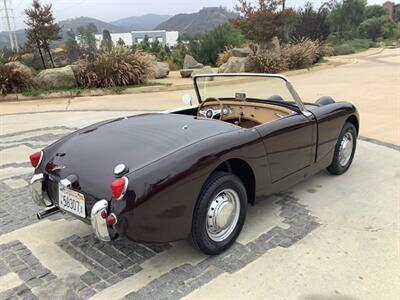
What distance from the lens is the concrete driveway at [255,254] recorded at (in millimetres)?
2547

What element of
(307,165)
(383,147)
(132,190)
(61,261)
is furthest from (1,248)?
(383,147)

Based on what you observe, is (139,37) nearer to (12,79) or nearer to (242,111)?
(12,79)

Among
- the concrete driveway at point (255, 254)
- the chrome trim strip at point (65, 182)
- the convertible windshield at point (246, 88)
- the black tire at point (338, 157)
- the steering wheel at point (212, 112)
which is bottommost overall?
the concrete driveway at point (255, 254)

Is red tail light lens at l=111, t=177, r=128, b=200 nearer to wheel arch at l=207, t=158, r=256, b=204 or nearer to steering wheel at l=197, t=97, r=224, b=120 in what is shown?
wheel arch at l=207, t=158, r=256, b=204

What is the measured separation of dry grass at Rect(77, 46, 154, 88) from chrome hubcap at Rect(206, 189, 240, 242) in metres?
9.50

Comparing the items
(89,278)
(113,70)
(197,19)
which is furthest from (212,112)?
(197,19)

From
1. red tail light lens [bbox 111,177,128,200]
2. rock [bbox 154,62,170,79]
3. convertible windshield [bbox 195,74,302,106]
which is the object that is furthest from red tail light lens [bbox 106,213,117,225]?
rock [bbox 154,62,170,79]

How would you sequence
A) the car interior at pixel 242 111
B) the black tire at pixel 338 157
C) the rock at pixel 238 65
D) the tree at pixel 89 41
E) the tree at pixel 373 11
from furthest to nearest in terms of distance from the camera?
the tree at pixel 373 11
the tree at pixel 89 41
the rock at pixel 238 65
the black tire at pixel 338 157
the car interior at pixel 242 111

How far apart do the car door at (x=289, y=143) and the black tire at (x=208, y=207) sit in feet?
1.38

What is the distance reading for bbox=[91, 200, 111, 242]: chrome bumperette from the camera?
2420 millimetres

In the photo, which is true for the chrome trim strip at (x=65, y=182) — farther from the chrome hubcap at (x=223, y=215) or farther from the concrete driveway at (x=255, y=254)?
the chrome hubcap at (x=223, y=215)

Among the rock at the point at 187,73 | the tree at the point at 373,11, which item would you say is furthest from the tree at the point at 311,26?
the tree at the point at 373,11

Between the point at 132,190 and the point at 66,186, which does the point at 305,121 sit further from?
the point at 66,186

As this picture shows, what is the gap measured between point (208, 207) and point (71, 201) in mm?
948
